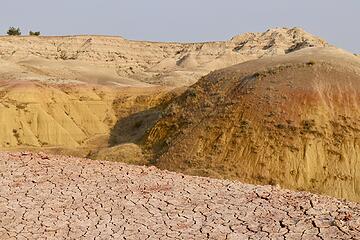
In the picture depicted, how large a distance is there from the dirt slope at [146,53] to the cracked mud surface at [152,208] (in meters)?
49.1

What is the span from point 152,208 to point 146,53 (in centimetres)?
7440

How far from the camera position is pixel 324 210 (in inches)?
281

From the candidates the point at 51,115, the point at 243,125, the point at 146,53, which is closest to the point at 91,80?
the point at 51,115

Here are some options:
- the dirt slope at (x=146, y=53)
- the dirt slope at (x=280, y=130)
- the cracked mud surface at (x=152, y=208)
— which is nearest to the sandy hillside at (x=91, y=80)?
the dirt slope at (x=146, y=53)

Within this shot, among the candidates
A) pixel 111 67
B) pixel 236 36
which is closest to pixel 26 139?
pixel 111 67

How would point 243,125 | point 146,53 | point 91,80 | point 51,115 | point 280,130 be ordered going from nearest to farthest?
point 280,130 → point 243,125 → point 51,115 → point 91,80 → point 146,53

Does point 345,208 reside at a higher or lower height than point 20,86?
higher

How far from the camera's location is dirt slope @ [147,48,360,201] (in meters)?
18.4

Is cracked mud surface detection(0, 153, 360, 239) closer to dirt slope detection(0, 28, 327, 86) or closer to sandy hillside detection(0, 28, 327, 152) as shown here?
sandy hillside detection(0, 28, 327, 152)

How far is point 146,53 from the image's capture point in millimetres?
80938

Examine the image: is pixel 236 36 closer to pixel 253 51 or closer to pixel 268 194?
pixel 253 51

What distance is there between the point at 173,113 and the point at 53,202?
16801 millimetres

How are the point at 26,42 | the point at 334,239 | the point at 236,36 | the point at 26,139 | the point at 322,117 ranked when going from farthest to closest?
the point at 236,36
the point at 26,42
the point at 26,139
the point at 322,117
the point at 334,239

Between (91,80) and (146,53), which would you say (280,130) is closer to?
(91,80)
